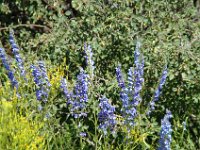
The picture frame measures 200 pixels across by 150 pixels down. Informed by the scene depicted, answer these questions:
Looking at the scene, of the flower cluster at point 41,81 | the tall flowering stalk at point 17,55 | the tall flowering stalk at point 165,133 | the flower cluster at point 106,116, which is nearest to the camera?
the tall flowering stalk at point 165,133

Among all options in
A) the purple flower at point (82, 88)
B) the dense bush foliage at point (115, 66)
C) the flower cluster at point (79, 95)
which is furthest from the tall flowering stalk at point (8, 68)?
the purple flower at point (82, 88)

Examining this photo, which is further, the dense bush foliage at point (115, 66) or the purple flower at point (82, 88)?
the dense bush foliage at point (115, 66)

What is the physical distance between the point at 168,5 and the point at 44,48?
1123 mm

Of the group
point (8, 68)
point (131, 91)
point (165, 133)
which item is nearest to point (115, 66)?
point (131, 91)

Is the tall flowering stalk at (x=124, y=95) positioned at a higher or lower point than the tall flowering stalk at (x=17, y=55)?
lower

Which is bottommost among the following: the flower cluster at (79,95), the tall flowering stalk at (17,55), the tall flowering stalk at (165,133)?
the tall flowering stalk at (165,133)

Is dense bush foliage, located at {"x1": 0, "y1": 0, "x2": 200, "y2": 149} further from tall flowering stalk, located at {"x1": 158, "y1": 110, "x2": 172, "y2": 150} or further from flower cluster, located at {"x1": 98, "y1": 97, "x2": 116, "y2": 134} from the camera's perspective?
tall flowering stalk, located at {"x1": 158, "y1": 110, "x2": 172, "y2": 150}

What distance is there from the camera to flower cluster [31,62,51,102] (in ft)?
12.6

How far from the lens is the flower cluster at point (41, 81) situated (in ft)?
12.6

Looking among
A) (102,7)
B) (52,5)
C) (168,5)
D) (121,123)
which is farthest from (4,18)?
(121,123)

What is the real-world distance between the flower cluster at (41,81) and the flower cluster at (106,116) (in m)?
0.47

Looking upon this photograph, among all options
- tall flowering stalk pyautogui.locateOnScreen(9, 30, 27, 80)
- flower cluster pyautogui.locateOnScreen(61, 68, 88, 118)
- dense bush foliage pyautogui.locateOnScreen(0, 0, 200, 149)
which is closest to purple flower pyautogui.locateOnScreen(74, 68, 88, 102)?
flower cluster pyautogui.locateOnScreen(61, 68, 88, 118)

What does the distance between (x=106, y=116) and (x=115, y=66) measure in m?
0.86

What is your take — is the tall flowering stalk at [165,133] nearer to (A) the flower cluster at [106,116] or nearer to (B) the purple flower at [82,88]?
(A) the flower cluster at [106,116]
